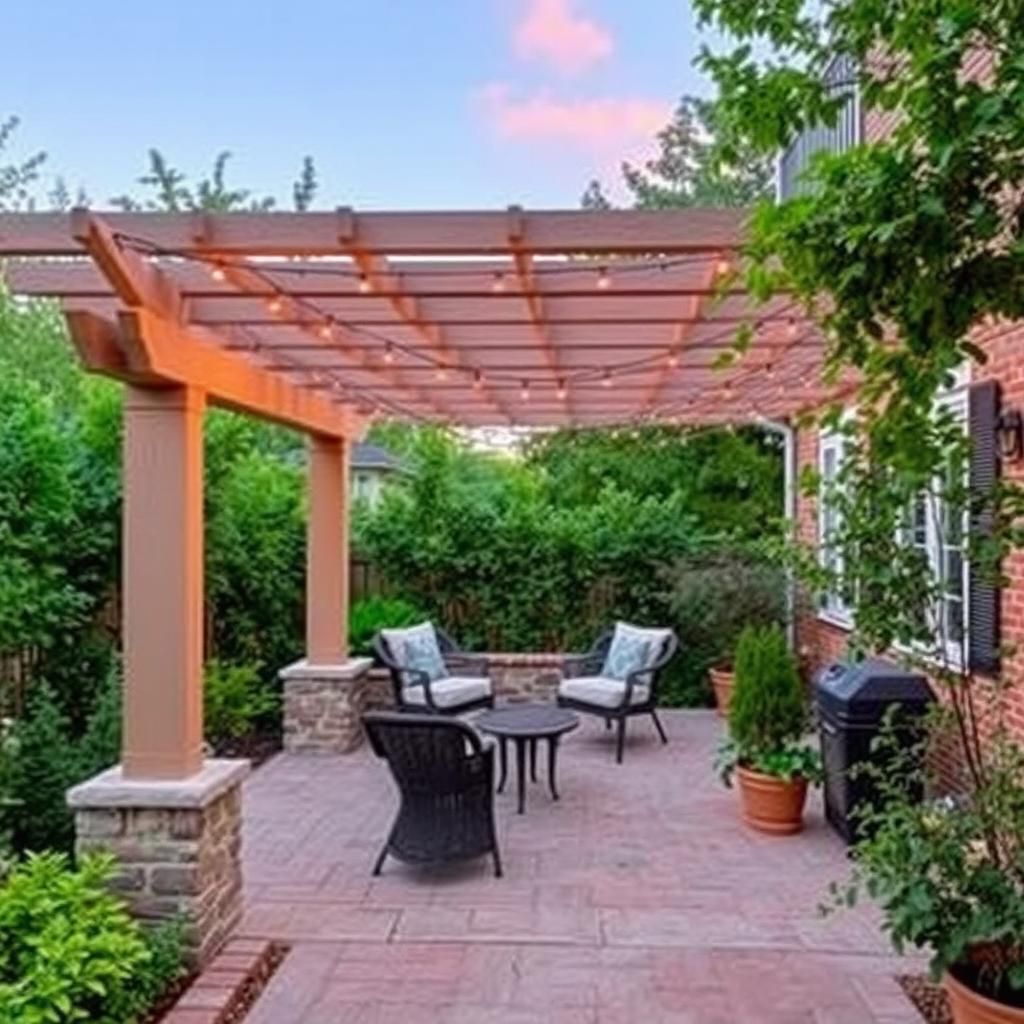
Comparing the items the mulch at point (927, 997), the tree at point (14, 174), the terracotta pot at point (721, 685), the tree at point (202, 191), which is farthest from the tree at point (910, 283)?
the tree at point (202, 191)

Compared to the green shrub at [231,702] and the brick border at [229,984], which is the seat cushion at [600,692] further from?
the brick border at [229,984]

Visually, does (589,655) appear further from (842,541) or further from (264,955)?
(842,541)

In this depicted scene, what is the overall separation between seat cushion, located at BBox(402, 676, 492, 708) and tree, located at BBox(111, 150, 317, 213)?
12701 millimetres

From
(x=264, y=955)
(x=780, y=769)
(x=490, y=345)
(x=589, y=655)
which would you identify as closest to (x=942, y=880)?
(x=264, y=955)

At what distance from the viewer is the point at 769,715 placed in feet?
22.6

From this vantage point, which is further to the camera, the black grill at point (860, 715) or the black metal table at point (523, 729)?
the black metal table at point (523, 729)

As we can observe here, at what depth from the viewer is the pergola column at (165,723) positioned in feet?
14.6

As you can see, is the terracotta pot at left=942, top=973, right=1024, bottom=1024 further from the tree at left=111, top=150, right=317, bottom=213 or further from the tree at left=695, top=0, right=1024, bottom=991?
the tree at left=111, top=150, right=317, bottom=213

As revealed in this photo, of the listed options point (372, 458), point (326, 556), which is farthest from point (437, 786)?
point (372, 458)

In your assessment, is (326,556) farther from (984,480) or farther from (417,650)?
(984,480)

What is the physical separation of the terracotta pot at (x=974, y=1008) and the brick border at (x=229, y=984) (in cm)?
246

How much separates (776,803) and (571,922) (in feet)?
6.71

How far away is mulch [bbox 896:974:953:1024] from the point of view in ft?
13.3

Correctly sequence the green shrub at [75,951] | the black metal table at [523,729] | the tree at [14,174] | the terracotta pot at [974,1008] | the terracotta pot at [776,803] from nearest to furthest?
the terracotta pot at [974,1008], the green shrub at [75,951], the terracotta pot at [776,803], the black metal table at [523,729], the tree at [14,174]
